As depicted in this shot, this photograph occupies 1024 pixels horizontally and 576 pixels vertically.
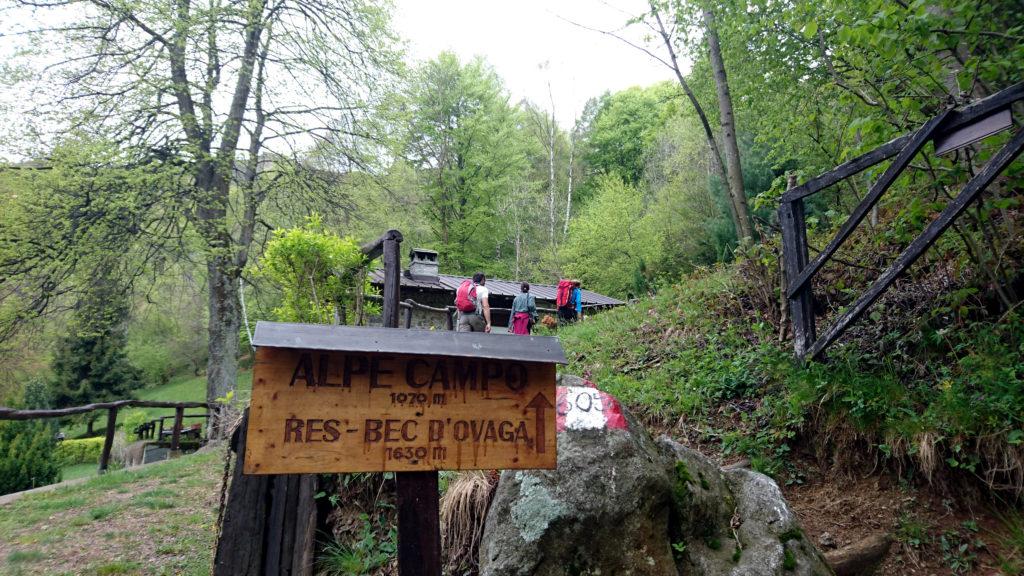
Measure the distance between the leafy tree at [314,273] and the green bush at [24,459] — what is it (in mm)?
7170

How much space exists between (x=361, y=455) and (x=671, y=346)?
5643 millimetres

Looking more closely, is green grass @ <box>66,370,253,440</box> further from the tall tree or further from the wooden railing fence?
the wooden railing fence

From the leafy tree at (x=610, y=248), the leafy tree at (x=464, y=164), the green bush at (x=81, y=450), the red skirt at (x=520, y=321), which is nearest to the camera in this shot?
the red skirt at (x=520, y=321)

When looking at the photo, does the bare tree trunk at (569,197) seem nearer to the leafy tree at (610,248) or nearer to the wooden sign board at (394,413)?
the leafy tree at (610,248)

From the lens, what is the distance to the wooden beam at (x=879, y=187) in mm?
3738

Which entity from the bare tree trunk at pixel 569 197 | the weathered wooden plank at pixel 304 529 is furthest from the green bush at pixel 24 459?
the bare tree trunk at pixel 569 197

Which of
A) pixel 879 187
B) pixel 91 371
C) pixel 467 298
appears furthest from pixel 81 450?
pixel 879 187

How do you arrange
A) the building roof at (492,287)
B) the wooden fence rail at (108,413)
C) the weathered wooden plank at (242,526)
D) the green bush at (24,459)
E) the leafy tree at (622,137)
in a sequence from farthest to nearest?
the leafy tree at (622,137), the building roof at (492,287), the green bush at (24,459), the wooden fence rail at (108,413), the weathered wooden plank at (242,526)

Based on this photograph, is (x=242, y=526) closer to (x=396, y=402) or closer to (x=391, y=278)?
(x=391, y=278)

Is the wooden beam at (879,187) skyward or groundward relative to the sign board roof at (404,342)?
skyward

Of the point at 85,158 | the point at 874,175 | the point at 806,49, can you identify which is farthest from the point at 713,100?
the point at 85,158

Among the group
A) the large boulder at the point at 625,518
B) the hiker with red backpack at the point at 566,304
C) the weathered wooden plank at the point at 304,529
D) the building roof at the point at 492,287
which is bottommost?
the weathered wooden plank at the point at 304,529

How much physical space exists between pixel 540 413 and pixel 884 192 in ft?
12.6

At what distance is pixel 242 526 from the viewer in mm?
3188
